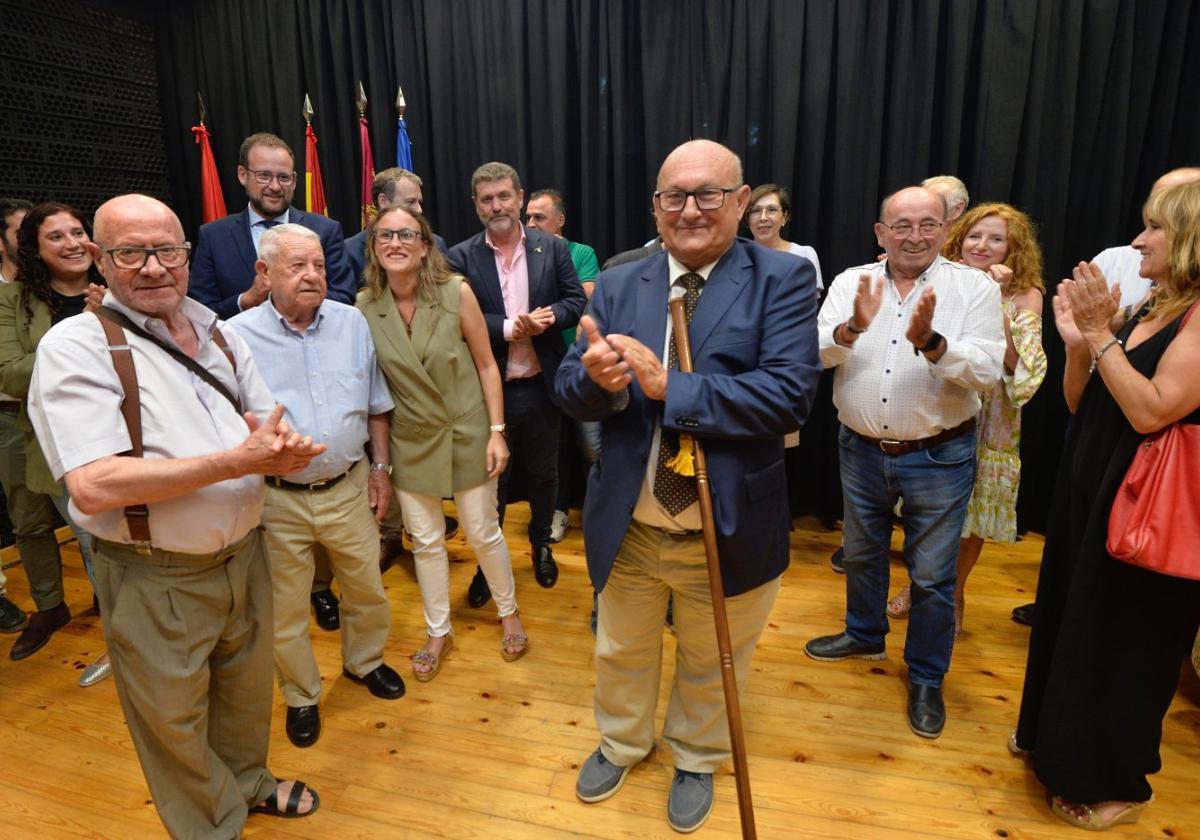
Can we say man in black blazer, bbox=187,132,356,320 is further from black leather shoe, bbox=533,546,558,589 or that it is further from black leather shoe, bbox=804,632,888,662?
black leather shoe, bbox=804,632,888,662

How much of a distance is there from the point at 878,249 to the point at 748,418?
281 centimetres

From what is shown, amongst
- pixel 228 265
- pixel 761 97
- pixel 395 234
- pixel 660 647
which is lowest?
pixel 660 647

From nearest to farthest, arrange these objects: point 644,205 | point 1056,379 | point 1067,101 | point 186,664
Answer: point 186,664 < point 1067,101 < point 1056,379 < point 644,205

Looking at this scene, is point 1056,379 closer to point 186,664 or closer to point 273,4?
point 186,664

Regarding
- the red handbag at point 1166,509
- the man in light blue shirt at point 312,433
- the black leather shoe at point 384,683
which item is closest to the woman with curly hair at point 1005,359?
the red handbag at point 1166,509

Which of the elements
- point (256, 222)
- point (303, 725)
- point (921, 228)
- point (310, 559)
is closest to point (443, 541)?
point (310, 559)

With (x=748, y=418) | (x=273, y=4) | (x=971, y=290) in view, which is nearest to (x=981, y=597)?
(x=971, y=290)

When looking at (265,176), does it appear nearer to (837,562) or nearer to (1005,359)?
(1005,359)

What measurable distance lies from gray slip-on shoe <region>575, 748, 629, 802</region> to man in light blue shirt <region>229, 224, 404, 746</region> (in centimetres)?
95

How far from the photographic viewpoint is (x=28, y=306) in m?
2.67

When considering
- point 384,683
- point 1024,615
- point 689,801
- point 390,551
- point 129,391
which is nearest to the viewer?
point 129,391

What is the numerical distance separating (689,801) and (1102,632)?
3.99 feet

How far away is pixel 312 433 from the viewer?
207 centimetres

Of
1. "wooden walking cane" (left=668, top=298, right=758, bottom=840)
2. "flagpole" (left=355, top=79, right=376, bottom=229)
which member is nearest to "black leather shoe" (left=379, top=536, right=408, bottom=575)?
→ "flagpole" (left=355, top=79, right=376, bottom=229)
